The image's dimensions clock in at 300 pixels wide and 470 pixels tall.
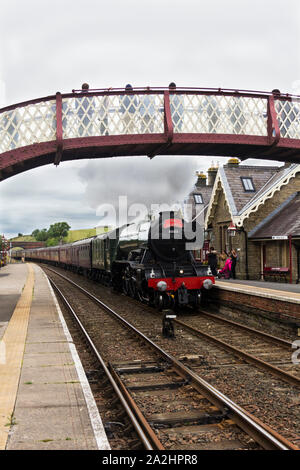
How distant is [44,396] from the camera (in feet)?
18.0

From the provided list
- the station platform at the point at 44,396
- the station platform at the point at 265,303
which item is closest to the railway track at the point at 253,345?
the station platform at the point at 265,303

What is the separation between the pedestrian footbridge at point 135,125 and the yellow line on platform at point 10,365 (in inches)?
165

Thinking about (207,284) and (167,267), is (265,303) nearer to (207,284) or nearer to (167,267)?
(207,284)

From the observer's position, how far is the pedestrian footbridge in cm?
1196

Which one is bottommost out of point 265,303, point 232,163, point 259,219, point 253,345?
point 253,345

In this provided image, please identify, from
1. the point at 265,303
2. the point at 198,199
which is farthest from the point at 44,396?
the point at 198,199

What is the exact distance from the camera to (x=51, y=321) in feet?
37.7

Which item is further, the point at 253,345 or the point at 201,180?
the point at 201,180

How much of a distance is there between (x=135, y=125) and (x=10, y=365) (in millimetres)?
7331

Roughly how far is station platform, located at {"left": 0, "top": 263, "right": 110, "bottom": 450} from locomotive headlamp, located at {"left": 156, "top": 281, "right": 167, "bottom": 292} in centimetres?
338

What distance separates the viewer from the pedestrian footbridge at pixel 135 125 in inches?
471

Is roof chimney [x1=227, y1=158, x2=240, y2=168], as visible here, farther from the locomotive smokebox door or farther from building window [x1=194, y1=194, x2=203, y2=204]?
the locomotive smokebox door

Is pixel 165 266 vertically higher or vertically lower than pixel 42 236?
lower

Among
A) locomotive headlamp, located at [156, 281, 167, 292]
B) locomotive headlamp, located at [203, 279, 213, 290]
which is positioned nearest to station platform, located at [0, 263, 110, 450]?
locomotive headlamp, located at [156, 281, 167, 292]
